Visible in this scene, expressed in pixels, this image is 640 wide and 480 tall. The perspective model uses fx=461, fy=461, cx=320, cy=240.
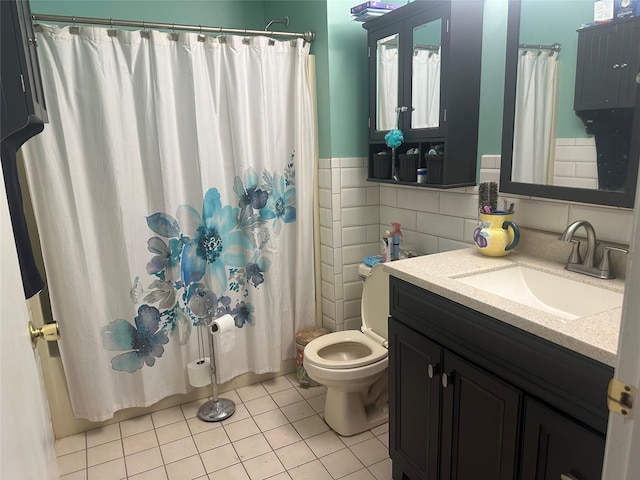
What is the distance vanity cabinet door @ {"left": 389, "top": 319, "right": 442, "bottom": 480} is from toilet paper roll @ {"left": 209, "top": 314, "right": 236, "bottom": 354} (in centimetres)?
90

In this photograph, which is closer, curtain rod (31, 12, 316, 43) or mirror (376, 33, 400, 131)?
curtain rod (31, 12, 316, 43)

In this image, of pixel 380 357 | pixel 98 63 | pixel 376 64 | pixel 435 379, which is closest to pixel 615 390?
pixel 435 379

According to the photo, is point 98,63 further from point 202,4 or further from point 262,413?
point 262,413

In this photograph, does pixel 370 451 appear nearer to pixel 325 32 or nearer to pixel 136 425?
pixel 136 425

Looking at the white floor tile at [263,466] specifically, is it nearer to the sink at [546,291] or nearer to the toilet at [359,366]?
the toilet at [359,366]

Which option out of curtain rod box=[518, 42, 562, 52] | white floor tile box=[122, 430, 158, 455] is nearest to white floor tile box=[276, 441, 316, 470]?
white floor tile box=[122, 430, 158, 455]

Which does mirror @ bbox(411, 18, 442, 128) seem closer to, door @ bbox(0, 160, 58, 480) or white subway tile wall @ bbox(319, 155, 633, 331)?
white subway tile wall @ bbox(319, 155, 633, 331)

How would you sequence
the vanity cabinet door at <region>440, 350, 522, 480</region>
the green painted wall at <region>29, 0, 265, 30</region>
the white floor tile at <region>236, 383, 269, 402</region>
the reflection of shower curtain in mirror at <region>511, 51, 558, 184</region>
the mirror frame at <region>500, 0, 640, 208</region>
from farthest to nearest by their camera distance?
the white floor tile at <region>236, 383, 269, 402</region>
the green painted wall at <region>29, 0, 265, 30</region>
the reflection of shower curtain in mirror at <region>511, 51, 558, 184</region>
the mirror frame at <region>500, 0, 640, 208</region>
the vanity cabinet door at <region>440, 350, 522, 480</region>

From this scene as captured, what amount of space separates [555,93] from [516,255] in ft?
2.00

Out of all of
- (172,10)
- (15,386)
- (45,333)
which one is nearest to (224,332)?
(45,333)

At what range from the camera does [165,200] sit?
7.34 ft

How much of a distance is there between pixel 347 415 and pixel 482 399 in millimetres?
951

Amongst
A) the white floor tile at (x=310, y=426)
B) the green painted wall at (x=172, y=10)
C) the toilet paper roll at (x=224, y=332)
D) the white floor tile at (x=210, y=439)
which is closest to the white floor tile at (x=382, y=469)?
the white floor tile at (x=310, y=426)

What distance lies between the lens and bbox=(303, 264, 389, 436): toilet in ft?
Result: 6.80
